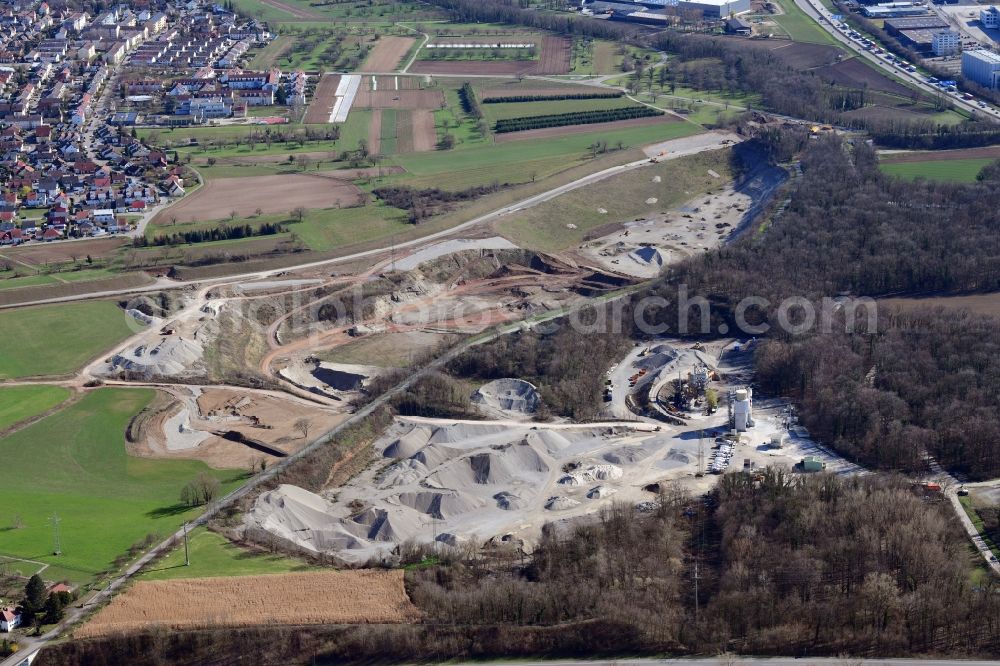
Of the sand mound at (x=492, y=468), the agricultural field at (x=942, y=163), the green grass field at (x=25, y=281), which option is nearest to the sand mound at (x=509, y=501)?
the sand mound at (x=492, y=468)

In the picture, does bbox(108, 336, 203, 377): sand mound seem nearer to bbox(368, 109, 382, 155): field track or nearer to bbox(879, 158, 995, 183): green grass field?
bbox(368, 109, 382, 155): field track

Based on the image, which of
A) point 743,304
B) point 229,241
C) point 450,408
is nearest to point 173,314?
point 229,241

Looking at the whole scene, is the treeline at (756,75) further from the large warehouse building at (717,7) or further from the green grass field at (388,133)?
the green grass field at (388,133)

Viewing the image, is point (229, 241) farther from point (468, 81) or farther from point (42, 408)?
point (468, 81)

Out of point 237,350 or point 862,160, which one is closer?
point 237,350

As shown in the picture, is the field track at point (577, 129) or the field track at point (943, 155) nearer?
the field track at point (943, 155)
